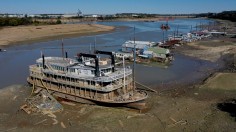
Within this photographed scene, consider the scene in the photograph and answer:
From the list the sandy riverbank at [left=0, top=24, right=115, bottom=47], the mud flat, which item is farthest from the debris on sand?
the sandy riverbank at [left=0, top=24, right=115, bottom=47]

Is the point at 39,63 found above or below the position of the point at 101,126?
above

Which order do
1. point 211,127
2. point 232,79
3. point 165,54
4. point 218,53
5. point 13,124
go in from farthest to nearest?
point 218,53 < point 165,54 < point 232,79 < point 13,124 < point 211,127

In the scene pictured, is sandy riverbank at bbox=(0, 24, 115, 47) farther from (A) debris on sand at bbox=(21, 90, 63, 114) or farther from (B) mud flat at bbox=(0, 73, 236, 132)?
(B) mud flat at bbox=(0, 73, 236, 132)

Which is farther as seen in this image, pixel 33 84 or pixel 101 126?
pixel 33 84

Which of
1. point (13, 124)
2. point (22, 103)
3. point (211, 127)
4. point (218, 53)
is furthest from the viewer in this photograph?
point (218, 53)

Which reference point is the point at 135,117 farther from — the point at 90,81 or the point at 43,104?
the point at 43,104

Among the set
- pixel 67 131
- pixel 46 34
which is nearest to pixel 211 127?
pixel 67 131

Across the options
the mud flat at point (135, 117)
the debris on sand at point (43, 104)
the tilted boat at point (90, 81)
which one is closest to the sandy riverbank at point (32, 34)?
the tilted boat at point (90, 81)

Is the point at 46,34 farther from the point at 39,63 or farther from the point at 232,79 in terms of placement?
the point at 232,79

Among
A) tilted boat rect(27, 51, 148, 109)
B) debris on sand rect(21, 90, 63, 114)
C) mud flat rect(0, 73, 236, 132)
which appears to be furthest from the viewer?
tilted boat rect(27, 51, 148, 109)
